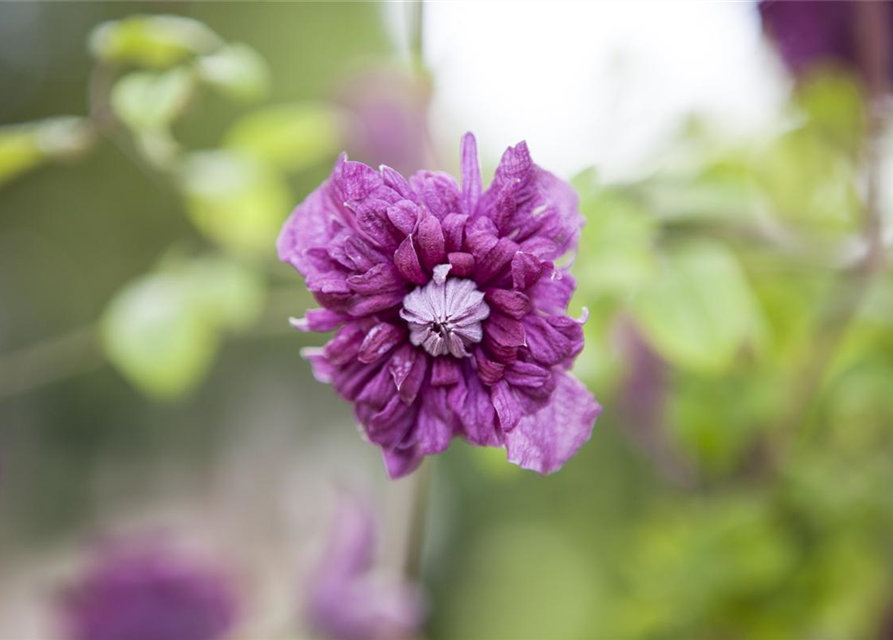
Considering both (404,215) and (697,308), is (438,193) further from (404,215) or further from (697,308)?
(697,308)

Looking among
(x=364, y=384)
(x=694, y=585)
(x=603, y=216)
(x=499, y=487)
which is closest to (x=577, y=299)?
(x=603, y=216)

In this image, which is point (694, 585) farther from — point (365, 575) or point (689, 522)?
point (365, 575)

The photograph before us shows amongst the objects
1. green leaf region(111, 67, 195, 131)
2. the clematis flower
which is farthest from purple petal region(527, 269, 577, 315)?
green leaf region(111, 67, 195, 131)

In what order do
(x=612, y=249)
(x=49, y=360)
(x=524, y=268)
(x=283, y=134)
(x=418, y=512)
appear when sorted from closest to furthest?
(x=524, y=268), (x=612, y=249), (x=418, y=512), (x=283, y=134), (x=49, y=360)

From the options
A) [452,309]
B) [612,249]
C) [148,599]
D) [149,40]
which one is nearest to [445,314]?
[452,309]

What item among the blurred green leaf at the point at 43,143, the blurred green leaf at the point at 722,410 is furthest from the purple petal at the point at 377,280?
the blurred green leaf at the point at 722,410

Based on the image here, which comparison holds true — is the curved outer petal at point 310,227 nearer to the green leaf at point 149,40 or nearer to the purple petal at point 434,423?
the purple petal at point 434,423

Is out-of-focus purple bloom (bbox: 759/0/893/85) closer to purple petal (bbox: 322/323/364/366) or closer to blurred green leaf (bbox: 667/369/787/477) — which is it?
blurred green leaf (bbox: 667/369/787/477)
